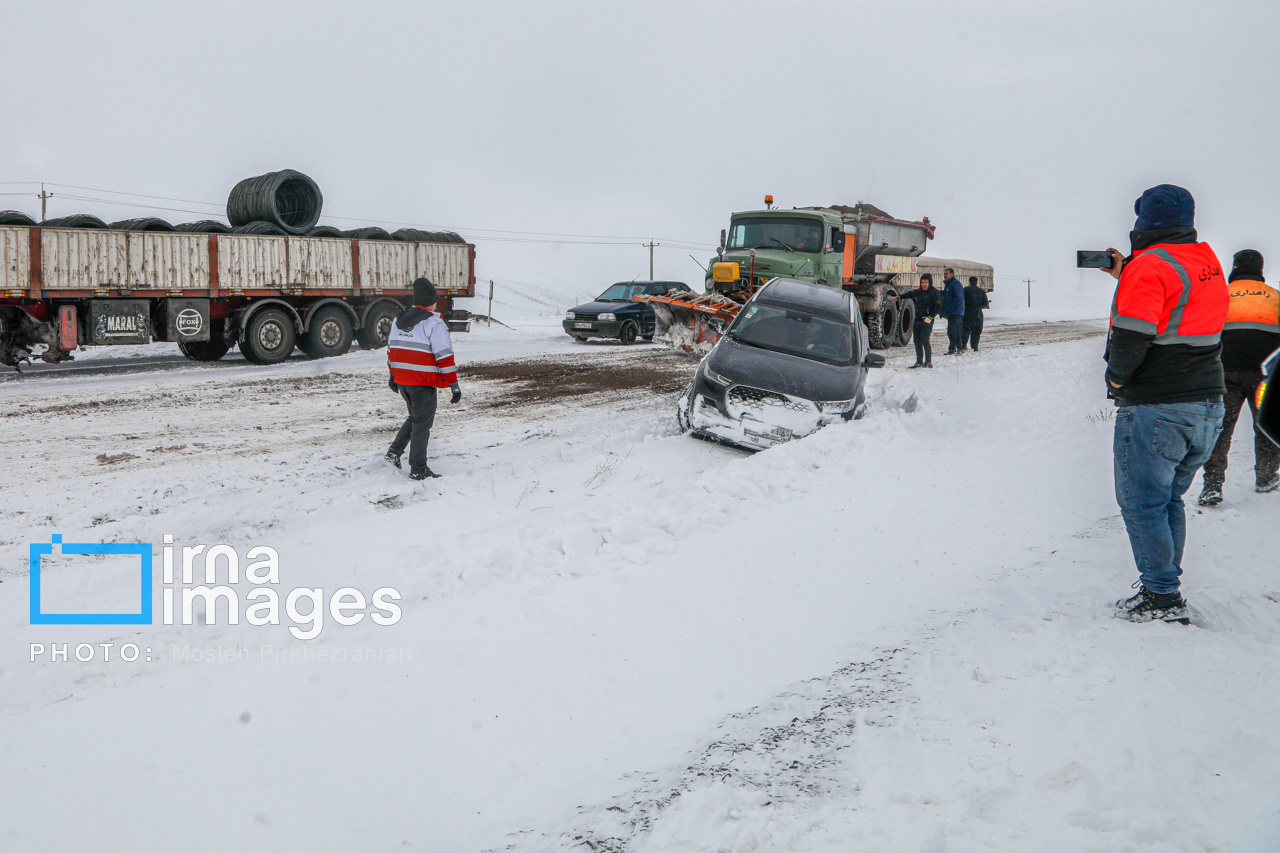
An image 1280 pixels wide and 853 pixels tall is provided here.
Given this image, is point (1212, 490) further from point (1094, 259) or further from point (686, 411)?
point (686, 411)

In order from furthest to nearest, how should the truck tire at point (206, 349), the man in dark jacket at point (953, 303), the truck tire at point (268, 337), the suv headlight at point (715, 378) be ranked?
1. the man in dark jacket at point (953, 303)
2. the truck tire at point (206, 349)
3. the truck tire at point (268, 337)
4. the suv headlight at point (715, 378)

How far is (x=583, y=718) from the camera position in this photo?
3.29 m

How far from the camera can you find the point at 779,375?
7.99 meters

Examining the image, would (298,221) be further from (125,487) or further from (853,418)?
(853,418)

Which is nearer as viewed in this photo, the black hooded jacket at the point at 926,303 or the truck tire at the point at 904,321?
the black hooded jacket at the point at 926,303

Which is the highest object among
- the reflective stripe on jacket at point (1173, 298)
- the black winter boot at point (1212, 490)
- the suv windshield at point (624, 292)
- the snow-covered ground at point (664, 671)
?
the suv windshield at point (624, 292)

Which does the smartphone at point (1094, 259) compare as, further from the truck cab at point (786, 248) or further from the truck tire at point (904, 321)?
the truck tire at point (904, 321)

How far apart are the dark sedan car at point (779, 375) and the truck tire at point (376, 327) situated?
10.3 m

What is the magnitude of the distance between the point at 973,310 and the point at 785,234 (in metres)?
4.95

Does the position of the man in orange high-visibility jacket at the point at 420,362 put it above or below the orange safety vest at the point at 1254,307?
below

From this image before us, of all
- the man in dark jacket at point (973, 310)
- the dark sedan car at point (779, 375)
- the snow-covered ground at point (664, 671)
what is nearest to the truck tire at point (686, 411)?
the dark sedan car at point (779, 375)

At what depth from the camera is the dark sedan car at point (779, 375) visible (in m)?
7.73

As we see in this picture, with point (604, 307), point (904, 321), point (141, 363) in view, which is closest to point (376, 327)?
point (141, 363)

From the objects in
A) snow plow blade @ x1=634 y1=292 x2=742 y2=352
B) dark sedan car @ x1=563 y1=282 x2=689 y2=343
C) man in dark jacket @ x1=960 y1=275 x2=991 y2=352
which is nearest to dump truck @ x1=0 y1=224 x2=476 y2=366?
dark sedan car @ x1=563 y1=282 x2=689 y2=343
